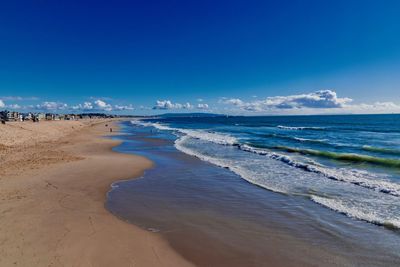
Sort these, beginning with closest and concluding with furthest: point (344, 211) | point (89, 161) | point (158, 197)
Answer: point (344, 211) < point (158, 197) < point (89, 161)

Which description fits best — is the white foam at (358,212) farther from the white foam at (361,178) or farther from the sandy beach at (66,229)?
the sandy beach at (66,229)

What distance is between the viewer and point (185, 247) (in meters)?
7.36

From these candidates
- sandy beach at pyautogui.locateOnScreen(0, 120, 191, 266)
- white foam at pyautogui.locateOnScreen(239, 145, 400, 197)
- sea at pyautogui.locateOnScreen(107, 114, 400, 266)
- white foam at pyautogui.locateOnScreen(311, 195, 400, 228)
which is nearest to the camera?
sandy beach at pyautogui.locateOnScreen(0, 120, 191, 266)

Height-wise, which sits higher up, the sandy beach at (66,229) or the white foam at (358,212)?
the sandy beach at (66,229)

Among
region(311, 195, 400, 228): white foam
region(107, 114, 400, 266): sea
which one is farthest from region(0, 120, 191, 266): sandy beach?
region(311, 195, 400, 228): white foam

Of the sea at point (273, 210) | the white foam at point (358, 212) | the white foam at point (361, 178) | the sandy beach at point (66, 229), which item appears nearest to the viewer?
the sandy beach at point (66, 229)

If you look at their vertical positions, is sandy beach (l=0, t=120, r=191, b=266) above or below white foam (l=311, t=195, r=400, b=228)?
above

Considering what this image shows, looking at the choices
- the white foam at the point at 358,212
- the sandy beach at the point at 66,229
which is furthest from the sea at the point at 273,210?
the sandy beach at the point at 66,229

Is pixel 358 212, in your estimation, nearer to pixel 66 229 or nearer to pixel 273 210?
pixel 273 210

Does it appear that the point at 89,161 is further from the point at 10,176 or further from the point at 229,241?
the point at 229,241

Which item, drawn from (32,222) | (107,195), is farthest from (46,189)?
(32,222)

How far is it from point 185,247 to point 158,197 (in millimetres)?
4656

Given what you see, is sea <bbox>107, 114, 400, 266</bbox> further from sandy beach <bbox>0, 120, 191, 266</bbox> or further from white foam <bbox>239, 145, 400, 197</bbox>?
sandy beach <bbox>0, 120, 191, 266</bbox>

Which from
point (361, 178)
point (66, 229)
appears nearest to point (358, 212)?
point (361, 178)
